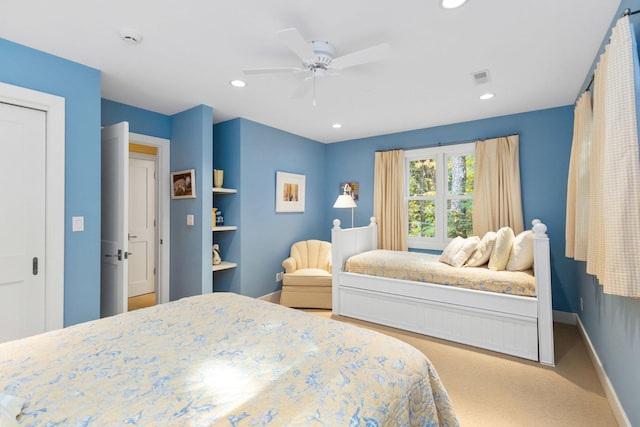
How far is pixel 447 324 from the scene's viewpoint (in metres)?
3.02

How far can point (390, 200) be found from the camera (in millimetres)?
4508

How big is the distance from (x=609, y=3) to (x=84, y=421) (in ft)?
9.96

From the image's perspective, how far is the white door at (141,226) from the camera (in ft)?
14.9

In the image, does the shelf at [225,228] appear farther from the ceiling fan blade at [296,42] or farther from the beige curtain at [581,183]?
the beige curtain at [581,183]

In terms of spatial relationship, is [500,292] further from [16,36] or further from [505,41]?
[16,36]

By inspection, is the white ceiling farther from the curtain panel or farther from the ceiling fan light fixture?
the curtain panel

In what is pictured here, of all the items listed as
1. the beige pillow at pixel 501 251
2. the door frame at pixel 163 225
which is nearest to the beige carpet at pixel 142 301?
the door frame at pixel 163 225

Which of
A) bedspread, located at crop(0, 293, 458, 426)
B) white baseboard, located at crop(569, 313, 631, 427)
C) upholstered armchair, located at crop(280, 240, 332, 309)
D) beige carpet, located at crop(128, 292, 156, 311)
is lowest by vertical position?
beige carpet, located at crop(128, 292, 156, 311)

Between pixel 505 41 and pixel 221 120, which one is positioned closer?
pixel 505 41

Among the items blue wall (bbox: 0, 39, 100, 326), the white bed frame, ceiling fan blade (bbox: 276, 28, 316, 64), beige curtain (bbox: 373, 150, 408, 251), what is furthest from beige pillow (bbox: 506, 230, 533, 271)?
blue wall (bbox: 0, 39, 100, 326)

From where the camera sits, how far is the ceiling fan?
5.75 feet

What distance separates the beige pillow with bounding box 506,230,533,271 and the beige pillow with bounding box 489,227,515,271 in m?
0.06

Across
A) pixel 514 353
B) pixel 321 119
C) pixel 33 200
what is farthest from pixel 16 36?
pixel 514 353

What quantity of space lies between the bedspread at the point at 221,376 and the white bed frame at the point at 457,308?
1.79 m
